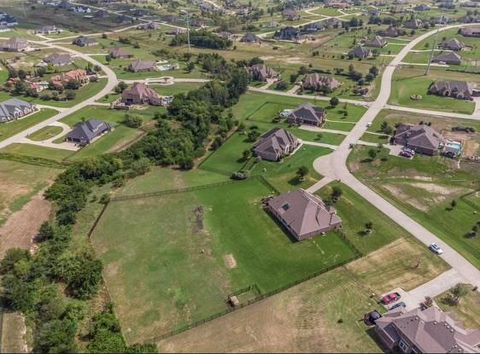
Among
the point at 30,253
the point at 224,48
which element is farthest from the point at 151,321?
the point at 224,48

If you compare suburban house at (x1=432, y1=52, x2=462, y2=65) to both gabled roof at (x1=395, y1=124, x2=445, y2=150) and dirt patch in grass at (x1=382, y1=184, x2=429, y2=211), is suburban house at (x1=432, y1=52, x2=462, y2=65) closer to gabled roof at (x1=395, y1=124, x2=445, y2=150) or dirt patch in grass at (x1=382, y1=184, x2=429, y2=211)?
gabled roof at (x1=395, y1=124, x2=445, y2=150)

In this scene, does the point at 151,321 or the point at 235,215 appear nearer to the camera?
the point at 151,321

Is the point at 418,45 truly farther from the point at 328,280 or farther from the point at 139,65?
the point at 328,280

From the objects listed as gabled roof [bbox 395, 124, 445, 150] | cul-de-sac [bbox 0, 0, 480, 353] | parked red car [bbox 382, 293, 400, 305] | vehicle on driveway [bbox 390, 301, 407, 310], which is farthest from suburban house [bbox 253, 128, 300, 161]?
vehicle on driveway [bbox 390, 301, 407, 310]

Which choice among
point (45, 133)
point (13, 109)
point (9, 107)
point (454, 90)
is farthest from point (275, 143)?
point (9, 107)

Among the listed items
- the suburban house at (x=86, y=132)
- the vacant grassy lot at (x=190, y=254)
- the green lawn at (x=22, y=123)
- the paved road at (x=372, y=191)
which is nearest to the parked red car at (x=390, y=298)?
the vacant grassy lot at (x=190, y=254)

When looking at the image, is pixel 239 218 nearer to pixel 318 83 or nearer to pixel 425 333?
pixel 425 333

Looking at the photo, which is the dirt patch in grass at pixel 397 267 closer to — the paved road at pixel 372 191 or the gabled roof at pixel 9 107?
the paved road at pixel 372 191
